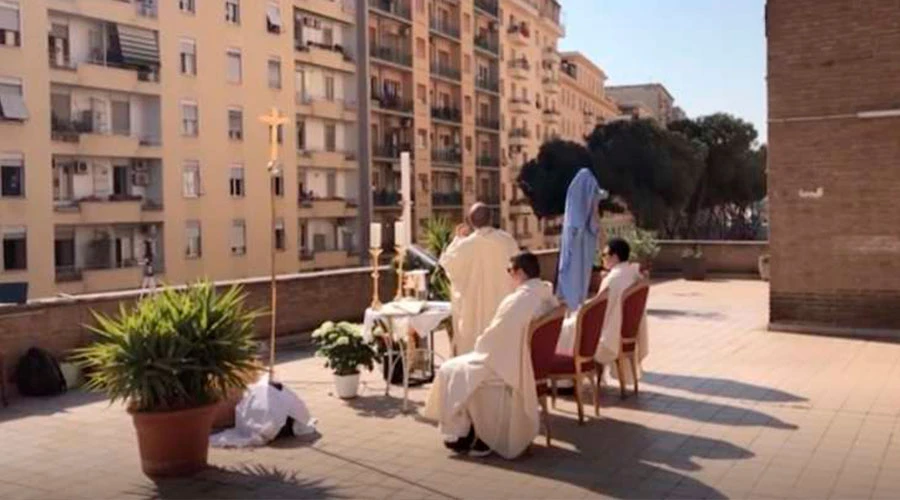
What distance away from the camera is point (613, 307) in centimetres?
887

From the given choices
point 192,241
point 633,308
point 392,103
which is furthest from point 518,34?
point 633,308

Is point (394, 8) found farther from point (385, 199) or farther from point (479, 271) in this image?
point (479, 271)

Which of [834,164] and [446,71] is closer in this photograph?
[834,164]

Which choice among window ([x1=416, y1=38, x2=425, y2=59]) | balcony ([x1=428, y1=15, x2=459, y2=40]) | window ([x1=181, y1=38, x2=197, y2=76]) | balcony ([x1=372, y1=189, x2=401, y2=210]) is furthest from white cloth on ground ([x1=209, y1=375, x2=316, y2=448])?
balcony ([x1=428, y1=15, x2=459, y2=40])

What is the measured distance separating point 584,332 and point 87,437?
14.0 ft

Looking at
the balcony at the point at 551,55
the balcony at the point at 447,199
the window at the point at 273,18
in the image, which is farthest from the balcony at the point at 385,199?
the balcony at the point at 551,55

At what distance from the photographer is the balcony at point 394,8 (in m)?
48.7

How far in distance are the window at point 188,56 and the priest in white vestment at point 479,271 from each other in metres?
30.1

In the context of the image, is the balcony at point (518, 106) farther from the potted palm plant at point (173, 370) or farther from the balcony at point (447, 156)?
the potted palm plant at point (173, 370)

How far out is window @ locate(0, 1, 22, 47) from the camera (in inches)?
1141

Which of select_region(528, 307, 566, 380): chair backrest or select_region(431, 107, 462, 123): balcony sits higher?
select_region(431, 107, 462, 123): balcony

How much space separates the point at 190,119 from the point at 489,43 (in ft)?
98.7

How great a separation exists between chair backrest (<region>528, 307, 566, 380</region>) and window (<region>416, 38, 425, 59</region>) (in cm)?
4719

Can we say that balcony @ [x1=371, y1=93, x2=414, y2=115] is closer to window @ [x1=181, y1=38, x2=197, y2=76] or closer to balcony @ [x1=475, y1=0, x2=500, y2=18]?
balcony @ [x1=475, y1=0, x2=500, y2=18]
